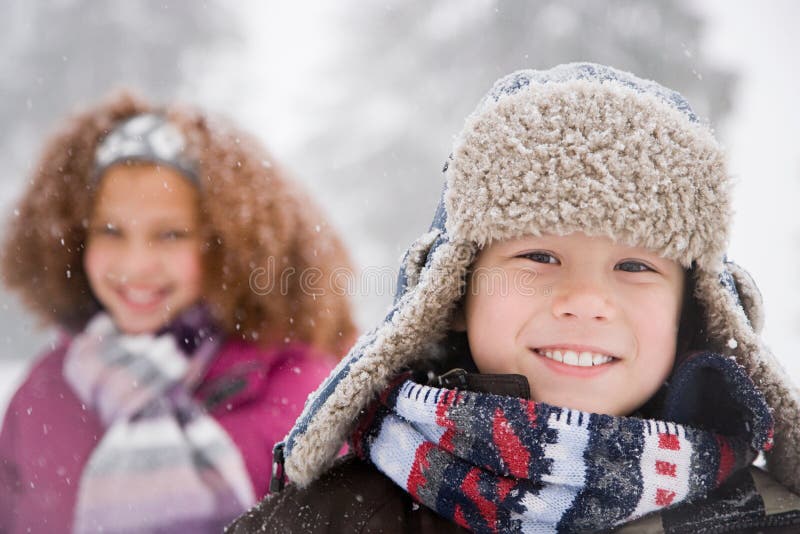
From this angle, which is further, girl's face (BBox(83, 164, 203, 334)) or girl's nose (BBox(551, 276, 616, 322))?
girl's face (BBox(83, 164, 203, 334))

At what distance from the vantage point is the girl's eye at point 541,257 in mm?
1265

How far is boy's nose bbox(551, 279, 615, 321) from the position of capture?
121 centimetres

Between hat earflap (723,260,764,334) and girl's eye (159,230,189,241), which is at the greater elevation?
girl's eye (159,230,189,241)

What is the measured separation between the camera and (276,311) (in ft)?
7.50

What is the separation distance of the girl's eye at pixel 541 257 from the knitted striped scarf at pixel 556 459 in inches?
9.5

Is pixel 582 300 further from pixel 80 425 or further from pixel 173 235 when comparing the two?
pixel 80 425

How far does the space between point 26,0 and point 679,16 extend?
7118 mm

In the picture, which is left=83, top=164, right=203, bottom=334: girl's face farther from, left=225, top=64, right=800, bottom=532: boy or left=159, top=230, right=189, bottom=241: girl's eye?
left=225, top=64, right=800, bottom=532: boy

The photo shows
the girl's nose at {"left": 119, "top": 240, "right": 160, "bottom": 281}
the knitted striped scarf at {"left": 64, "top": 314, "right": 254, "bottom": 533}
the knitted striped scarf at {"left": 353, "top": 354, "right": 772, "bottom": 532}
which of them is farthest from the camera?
the girl's nose at {"left": 119, "top": 240, "right": 160, "bottom": 281}

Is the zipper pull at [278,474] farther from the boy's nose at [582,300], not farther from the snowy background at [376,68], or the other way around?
the snowy background at [376,68]

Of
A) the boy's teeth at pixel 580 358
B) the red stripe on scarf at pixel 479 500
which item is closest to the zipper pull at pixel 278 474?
the red stripe on scarf at pixel 479 500

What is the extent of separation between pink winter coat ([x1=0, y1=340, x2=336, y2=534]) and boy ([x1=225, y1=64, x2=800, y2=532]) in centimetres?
72

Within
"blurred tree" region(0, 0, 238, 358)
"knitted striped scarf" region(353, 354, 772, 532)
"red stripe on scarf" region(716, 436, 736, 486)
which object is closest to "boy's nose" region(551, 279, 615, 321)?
"knitted striped scarf" region(353, 354, 772, 532)

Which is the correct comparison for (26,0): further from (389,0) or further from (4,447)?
(4,447)
